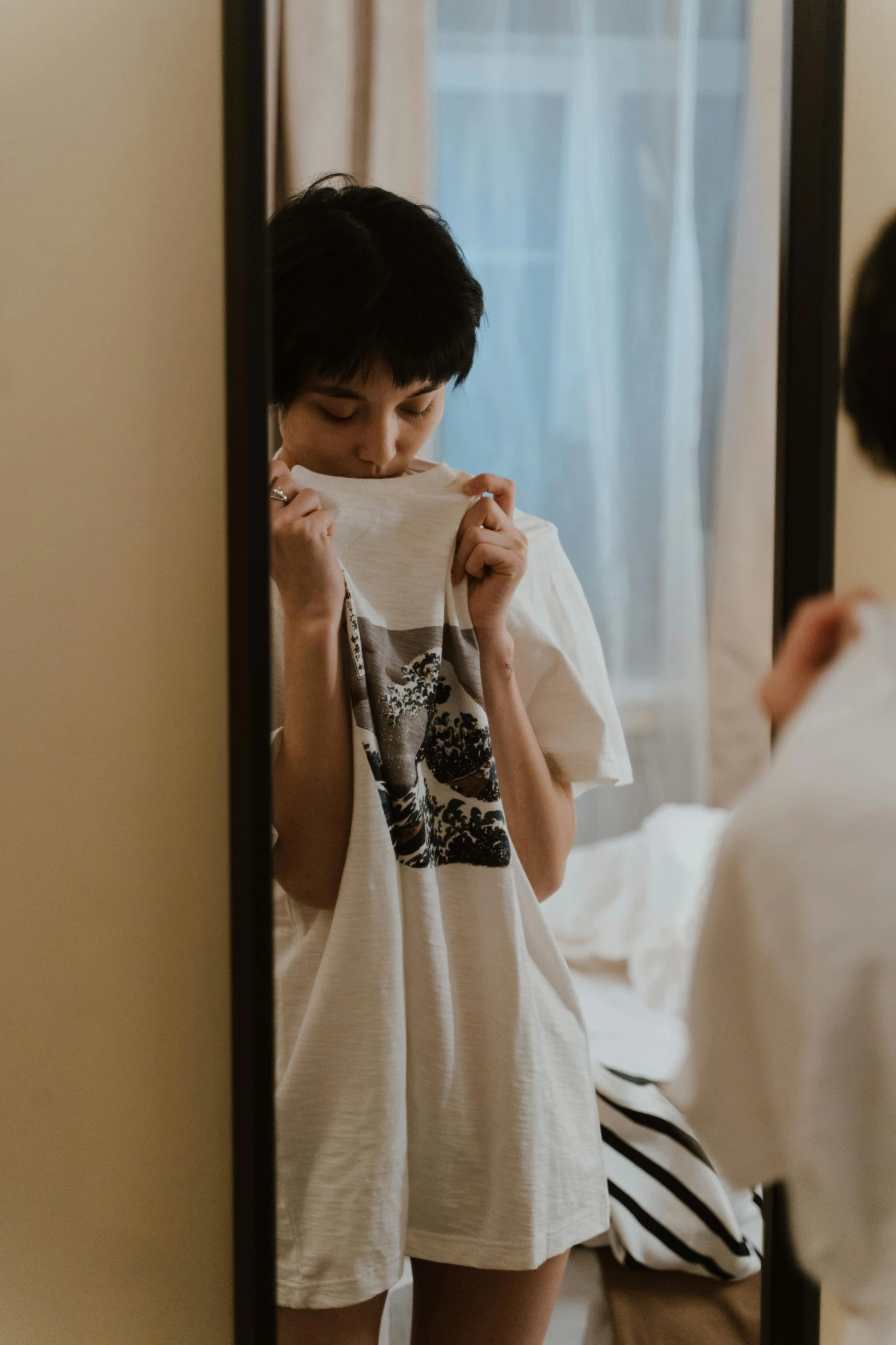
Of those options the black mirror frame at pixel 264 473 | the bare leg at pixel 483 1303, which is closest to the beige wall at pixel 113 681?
the black mirror frame at pixel 264 473

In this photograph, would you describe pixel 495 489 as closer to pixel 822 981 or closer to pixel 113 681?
→ pixel 113 681

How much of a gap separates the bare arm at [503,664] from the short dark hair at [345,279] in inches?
4.8

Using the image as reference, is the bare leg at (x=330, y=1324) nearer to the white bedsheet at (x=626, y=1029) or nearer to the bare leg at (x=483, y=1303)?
the bare leg at (x=483, y=1303)

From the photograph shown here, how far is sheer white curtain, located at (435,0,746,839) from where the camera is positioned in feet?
2.35

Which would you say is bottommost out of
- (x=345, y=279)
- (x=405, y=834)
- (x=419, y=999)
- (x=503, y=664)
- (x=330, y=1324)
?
(x=330, y=1324)

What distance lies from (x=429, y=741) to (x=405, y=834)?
7cm

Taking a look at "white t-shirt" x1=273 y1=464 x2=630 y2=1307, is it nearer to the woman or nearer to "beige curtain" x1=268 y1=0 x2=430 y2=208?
the woman

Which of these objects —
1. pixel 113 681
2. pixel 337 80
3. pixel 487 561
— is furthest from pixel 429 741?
pixel 337 80

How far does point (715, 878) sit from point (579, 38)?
2.00 ft

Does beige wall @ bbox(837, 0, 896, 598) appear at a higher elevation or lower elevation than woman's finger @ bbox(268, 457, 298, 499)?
higher

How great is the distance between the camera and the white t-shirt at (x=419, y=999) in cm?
69

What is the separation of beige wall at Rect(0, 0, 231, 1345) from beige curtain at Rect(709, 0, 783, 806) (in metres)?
0.39

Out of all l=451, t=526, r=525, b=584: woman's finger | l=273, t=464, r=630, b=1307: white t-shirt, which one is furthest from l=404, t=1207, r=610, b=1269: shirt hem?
l=451, t=526, r=525, b=584: woman's finger

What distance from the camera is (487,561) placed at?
71 cm
